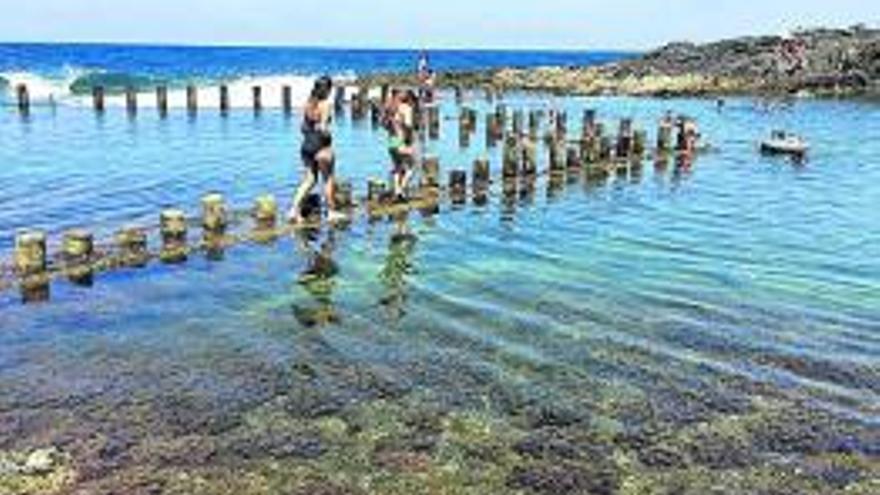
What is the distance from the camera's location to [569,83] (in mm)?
100188

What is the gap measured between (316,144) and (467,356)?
9704 mm

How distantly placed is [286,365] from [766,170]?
27811mm

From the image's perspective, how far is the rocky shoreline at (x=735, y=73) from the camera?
83.9m

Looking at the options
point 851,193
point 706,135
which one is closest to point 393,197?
point 851,193

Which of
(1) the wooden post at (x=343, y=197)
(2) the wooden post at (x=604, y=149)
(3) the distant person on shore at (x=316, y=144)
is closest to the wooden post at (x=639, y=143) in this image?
(2) the wooden post at (x=604, y=149)

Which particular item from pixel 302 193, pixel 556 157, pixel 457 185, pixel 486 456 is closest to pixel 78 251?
pixel 302 193

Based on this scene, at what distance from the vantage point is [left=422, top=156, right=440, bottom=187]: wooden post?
29281 millimetres

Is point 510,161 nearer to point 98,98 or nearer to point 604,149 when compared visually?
point 604,149

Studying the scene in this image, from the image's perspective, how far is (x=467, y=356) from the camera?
15.6m

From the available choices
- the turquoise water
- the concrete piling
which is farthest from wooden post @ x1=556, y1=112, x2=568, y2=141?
the turquoise water

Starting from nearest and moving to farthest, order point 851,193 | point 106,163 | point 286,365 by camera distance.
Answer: point 286,365 → point 851,193 → point 106,163

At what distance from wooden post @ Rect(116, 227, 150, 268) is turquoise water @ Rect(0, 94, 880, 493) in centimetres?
59

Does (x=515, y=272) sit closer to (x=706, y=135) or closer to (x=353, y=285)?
(x=353, y=285)

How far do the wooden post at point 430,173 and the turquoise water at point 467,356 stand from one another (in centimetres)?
150
